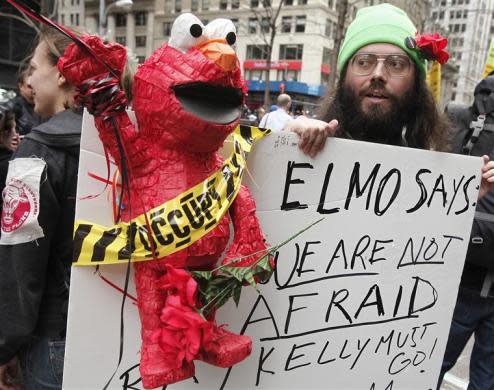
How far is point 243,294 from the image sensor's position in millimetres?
1406

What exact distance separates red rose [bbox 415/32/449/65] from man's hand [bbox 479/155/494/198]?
1.54ft

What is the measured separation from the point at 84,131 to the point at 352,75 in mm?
1183

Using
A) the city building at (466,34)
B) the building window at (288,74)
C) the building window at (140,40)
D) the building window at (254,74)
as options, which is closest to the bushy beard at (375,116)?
the building window at (288,74)

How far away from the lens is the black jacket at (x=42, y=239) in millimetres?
1272

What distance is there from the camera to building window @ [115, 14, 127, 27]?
40147mm

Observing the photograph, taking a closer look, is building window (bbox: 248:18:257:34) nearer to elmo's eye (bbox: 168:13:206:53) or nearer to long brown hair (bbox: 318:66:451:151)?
long brown hair (bbox: 318:66:451:151)

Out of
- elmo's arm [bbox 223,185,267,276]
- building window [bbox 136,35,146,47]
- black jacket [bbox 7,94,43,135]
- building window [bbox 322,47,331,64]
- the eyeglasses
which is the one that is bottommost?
elmo's arm [bbox 223,185,267,276]

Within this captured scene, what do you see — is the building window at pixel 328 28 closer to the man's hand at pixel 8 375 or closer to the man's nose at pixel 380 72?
the man's nose at pixel 380 72

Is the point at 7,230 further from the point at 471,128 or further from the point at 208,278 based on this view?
the point at 471,128

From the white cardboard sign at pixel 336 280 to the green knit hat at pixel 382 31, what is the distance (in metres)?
0.49

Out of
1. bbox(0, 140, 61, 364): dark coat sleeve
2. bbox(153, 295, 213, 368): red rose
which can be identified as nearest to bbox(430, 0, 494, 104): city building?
bbox(0, 140, 61, 364): dark coat sleeve

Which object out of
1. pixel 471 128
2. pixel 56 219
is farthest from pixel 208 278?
pixel 471 128

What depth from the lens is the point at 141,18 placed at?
3903 centimetres

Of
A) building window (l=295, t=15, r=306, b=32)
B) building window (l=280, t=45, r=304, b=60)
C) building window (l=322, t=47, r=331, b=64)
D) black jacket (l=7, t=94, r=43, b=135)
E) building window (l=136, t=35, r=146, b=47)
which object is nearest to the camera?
black jacket (l=7, t=94, r=43, b=135)
